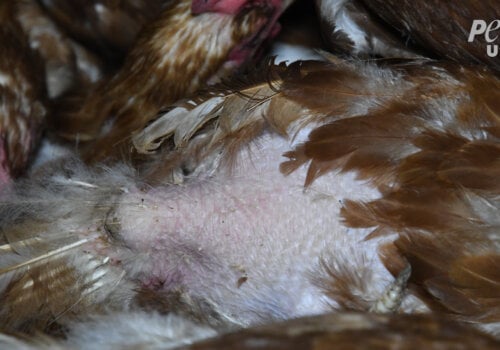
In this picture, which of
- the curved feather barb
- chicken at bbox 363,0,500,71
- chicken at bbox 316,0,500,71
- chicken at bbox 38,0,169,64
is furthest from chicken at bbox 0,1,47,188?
chicken at bbox 363,0,500,71

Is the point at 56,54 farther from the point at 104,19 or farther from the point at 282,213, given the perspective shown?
the point at 282,213

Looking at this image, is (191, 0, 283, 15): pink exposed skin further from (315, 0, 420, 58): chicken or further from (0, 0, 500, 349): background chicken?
(0, 0, 500, 349): background chicken

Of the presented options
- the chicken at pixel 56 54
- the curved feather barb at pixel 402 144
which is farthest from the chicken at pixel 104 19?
the curved feather barb at pixel 402 144

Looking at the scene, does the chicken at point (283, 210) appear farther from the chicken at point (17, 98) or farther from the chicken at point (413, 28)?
the chicken at point (17, 98)

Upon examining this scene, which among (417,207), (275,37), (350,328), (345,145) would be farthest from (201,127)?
(275,37)

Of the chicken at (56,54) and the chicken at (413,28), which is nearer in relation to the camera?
the chicken at (413,28)

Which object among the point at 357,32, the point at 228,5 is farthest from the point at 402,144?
the point at 228,5

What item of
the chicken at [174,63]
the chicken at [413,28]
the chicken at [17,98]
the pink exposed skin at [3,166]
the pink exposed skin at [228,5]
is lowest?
the pink exposed skin at [3,166]
